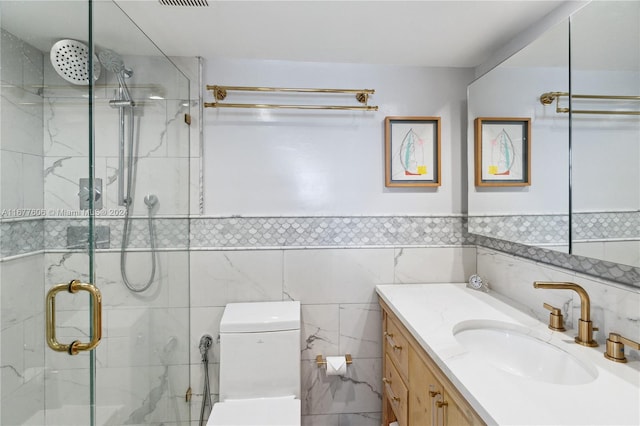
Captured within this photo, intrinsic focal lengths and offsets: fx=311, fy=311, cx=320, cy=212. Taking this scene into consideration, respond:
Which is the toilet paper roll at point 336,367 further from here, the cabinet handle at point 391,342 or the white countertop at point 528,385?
the white countertop at point 528,385

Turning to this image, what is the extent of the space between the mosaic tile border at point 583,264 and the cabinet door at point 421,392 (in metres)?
0.75

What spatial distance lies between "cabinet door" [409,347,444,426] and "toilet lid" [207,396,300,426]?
21.1 inches

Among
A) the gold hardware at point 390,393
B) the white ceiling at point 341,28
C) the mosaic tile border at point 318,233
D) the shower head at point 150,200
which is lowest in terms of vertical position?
the gold hardware at point 390,393

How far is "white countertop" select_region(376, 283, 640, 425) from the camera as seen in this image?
756 mm

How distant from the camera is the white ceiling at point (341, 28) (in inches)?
54.0

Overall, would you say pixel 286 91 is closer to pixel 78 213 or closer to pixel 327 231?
pixel 327 231

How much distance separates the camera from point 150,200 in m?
1.57

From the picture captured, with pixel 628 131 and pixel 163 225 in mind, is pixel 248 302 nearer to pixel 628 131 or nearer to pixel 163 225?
pixel 163 225

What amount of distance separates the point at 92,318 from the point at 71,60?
33.8 inches

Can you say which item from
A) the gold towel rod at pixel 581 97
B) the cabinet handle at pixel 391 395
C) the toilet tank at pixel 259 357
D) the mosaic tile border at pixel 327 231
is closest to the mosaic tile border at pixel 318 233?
the mosaic tile border at pixel 327 231

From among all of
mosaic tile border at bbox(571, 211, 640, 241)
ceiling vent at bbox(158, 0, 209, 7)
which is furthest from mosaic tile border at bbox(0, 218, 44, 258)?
mosaic tile border at bbox(571, 211, 640, 241)

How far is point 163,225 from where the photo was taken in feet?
5.52

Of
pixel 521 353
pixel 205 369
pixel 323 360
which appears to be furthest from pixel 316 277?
pixel 521 353

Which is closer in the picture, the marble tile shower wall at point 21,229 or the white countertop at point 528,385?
the white countertop at point 528,385
